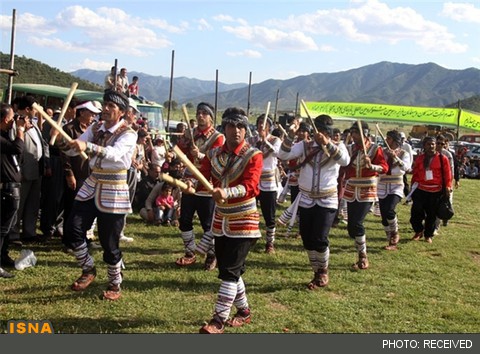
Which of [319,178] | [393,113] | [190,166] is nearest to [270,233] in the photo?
[319,178]

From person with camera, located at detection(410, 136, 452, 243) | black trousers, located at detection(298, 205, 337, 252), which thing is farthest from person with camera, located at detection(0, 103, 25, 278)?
person with camera, located at detection(410, 136, 452, 243)

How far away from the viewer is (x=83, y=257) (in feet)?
17.6

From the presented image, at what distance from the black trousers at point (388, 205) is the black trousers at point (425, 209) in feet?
2.44

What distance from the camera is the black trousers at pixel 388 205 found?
870cm

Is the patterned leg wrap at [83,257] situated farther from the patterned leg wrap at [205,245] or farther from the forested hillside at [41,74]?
the forested hillside at [41,74]

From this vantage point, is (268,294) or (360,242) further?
(360,242)

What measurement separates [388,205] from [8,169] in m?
6.15

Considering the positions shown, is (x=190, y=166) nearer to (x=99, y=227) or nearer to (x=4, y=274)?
(x=99, y=227)

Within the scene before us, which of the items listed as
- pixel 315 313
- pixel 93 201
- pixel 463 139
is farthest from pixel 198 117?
pixel 463 139

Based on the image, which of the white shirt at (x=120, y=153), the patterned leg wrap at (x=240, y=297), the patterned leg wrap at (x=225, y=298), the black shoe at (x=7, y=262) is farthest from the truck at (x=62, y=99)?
the patterned leg wrap at (x=225, y=298)

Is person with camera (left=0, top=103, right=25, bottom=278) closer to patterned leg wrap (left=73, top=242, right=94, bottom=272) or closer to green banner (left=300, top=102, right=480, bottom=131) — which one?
patterned leg wrap (left=73, top=242, right=94, bottom=272)

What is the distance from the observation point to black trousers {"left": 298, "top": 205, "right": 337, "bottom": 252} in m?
5.82

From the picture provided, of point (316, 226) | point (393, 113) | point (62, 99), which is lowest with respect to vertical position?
point (316, 226)

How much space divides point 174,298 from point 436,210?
5.81 m
